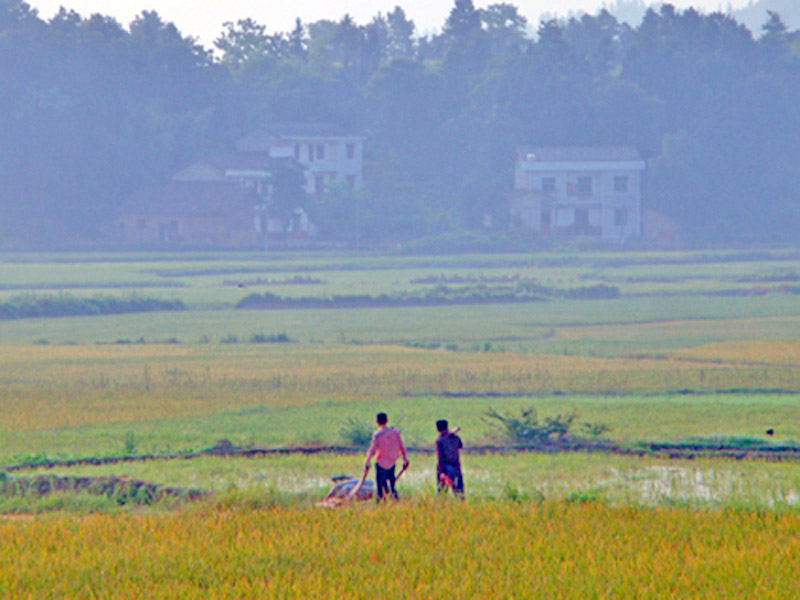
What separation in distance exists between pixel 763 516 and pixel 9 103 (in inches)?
2820

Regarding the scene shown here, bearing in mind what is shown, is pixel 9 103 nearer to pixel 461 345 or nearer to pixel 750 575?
pixel 461 345

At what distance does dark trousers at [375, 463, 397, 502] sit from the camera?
1238cm

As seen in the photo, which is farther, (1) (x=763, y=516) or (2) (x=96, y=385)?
(2) (x=96, y=385)

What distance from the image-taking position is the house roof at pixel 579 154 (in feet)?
258

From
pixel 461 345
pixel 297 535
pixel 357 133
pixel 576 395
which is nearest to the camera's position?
pixel 297 535

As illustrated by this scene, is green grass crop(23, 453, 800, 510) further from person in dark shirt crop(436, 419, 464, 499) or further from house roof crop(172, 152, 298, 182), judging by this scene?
Result: house roof crop(172, 152, 298, 182)

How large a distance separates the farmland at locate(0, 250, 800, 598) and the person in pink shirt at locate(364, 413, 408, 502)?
366 mm

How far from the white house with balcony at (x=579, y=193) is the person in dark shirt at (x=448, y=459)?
65413mm

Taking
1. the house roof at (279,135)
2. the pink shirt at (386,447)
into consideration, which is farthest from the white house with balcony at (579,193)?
the pink shirt at (386,447)

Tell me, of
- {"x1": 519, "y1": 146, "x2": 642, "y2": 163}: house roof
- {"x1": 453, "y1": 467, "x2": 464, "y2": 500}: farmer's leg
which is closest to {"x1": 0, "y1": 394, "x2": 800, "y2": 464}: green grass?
{"x1": 453, "y1": 467, "x2": 464, "y2": 500}: farmer's leg

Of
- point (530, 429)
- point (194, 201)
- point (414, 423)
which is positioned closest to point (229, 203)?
point (194, 201)

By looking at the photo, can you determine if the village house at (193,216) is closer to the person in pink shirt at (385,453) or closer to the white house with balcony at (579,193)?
the white house with balcony at (579,193)

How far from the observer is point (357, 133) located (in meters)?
83.0

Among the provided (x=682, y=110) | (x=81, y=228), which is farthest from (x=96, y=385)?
(x=682, y=110)
